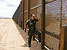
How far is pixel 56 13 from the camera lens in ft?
11.0

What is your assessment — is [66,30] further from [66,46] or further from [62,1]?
[62,1]

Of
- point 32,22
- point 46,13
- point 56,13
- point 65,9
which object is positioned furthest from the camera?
point 32,22

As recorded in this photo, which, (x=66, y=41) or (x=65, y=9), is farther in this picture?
(x=65, y=9)

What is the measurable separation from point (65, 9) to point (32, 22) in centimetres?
283

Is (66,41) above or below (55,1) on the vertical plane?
below

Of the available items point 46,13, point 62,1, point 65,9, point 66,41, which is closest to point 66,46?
point 66,41

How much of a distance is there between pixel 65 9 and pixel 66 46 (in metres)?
0.94

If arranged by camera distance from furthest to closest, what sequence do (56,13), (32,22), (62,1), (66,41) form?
(32,22)
(56,13)
(62,1)
(66,41)

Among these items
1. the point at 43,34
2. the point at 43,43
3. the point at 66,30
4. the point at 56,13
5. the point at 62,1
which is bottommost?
the point at 43,43

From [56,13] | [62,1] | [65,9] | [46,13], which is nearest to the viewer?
[65,9]

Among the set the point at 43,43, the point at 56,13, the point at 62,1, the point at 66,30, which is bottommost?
the point at 43,43

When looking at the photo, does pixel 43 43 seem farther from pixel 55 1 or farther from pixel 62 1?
pixel 62 1

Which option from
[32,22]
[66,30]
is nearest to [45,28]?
[32,22]

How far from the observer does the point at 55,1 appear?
350cm
